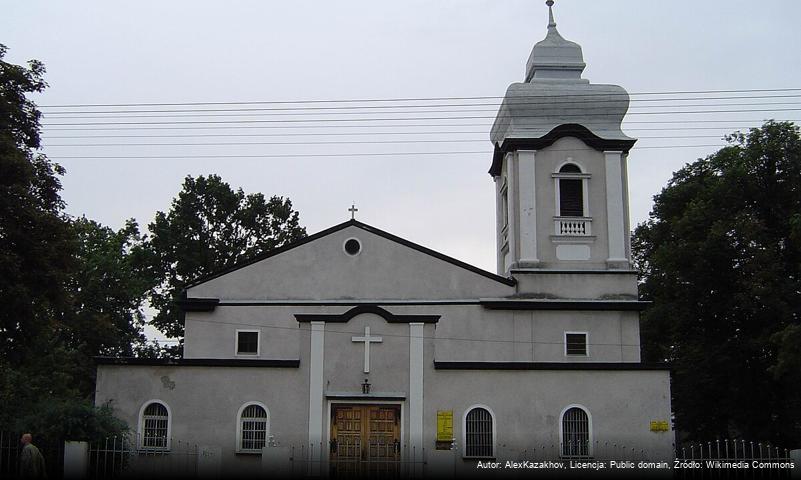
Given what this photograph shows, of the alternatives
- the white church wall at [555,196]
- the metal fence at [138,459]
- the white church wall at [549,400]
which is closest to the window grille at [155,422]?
the metal fence at [138,459]

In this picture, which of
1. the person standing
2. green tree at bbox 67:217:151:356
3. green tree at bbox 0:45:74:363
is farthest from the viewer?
green tree at bbox 67:217:151:356

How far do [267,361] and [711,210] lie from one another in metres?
19.5

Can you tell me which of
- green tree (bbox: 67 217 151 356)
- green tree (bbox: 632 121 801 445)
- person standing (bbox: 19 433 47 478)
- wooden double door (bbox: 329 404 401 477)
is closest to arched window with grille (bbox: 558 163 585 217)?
green tree (bbox: 632 121 801 445)

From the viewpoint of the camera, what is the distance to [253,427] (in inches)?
1084

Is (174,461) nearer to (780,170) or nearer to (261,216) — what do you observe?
(780,170)

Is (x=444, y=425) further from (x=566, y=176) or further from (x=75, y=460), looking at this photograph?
(x=75, y=460)

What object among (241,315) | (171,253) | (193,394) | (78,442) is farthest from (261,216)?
(78,442)

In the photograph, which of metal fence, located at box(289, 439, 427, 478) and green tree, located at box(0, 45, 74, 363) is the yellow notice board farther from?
green tree, located at box(0, 45, 74, 363)

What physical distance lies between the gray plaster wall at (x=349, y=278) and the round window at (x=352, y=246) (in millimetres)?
133

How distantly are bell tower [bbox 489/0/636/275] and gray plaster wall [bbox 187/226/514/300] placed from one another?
2.29m

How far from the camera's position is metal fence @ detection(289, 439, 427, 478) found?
82.4 ft

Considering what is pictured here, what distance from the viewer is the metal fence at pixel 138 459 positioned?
841 inches

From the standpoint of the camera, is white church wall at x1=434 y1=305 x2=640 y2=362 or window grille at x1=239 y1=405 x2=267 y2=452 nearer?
window grille at x1=239 y1=405 x2=267 y2=452

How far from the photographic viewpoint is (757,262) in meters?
36.2
